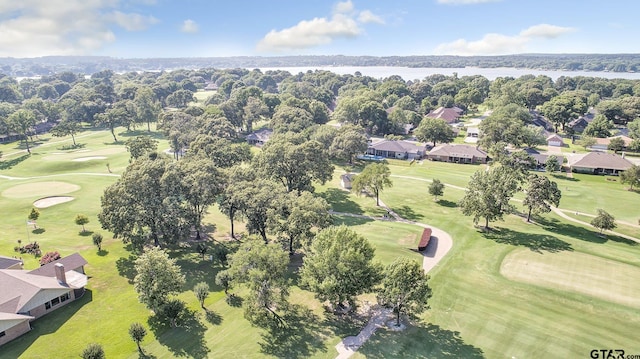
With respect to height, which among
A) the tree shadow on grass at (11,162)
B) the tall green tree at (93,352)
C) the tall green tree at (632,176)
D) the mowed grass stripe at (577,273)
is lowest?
the mowed grass stripe at (577,273)

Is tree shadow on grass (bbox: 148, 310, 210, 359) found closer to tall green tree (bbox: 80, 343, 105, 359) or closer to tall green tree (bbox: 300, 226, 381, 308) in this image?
tall green tree (bbox: 80, 343, 105, 359)

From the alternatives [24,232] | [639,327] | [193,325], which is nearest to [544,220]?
[639,327]

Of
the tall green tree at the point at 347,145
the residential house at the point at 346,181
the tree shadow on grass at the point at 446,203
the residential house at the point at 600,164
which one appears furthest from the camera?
the tall green tree at the point at 347,145

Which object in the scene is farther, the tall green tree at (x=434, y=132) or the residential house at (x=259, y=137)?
the residential house at (x=259, y=137)

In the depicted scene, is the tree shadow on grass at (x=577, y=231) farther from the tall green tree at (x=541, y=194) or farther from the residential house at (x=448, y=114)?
the residential house at (x=448, y=114)

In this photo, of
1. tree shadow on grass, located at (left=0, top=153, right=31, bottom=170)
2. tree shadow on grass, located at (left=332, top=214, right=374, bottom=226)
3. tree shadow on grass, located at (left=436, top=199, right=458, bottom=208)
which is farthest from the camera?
tree shadow on grass, located at (left=0, top=153, right=31, bottom=170)

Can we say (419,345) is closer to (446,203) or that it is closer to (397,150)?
(446,203)

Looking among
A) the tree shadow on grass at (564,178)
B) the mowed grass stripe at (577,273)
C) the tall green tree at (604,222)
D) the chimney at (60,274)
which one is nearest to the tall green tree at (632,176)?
the tree shadow on grass at (564,178)

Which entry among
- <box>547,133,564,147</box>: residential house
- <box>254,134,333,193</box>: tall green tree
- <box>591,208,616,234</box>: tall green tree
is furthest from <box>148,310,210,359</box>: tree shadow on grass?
<box>547,133,564,147</box>: residential house
